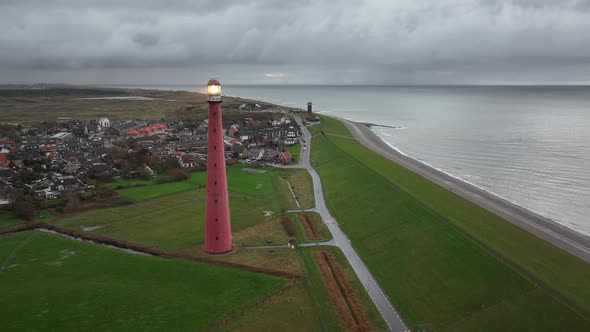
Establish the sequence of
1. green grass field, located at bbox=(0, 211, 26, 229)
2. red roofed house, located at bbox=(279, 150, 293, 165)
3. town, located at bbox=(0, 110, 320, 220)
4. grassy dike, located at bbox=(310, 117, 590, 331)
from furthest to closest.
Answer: red roofed house, located at bbox=(279, 150, 293, 165) → town, located at bbox=(0, 110, 320, 220) → green grass field, located at bbox=(0, 211, 26, 229) → grassy dike, located at bbox=(310, 117, 590, 331)

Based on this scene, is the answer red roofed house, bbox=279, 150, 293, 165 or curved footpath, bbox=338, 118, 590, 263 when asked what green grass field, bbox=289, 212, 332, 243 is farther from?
red roofed house, bbox=279, 150, 293, 165

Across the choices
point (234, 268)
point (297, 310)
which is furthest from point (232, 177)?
point (297, 310)

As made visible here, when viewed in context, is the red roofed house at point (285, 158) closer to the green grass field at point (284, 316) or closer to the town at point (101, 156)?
the town at point (101, 156)

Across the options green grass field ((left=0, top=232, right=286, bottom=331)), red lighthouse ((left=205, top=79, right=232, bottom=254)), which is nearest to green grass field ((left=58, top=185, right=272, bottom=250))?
red lighthouse ((left=205, top=79, right=232, bottom=254))

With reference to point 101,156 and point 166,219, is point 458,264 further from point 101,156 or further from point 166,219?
point 101,156

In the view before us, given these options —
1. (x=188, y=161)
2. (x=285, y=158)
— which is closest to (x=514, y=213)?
(x=285, y=158)

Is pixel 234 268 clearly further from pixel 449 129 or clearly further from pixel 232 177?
pixel 449 129
